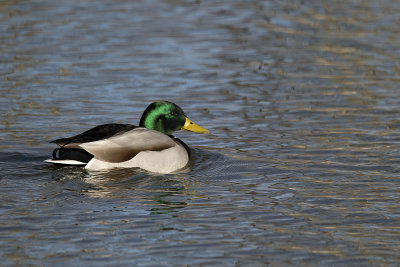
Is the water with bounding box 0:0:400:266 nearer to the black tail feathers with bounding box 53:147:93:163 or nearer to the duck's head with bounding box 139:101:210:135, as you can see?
the black tail feathers with bounding box 53:147:93:163

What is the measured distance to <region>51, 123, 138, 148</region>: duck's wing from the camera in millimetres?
10000

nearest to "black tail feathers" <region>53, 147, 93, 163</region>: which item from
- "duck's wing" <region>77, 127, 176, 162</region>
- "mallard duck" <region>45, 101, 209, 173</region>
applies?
"mallard duck" <region>45, 101, 209, 173</region>

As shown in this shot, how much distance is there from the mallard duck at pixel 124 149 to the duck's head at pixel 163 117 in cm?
1

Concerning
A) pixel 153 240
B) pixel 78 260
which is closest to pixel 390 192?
pixel 153 240

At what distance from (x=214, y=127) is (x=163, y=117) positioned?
150 centimetres

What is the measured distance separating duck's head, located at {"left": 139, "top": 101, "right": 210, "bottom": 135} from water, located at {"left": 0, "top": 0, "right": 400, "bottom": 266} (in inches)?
18.8

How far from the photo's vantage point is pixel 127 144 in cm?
1028

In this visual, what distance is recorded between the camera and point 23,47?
16.9 m

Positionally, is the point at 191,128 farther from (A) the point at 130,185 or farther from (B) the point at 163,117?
(A) the point at 130,185

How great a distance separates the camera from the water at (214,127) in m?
7.55

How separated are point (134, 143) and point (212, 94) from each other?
3944 mm

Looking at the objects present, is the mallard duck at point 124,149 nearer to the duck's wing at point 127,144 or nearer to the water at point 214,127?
the duck's wing at point 127,144

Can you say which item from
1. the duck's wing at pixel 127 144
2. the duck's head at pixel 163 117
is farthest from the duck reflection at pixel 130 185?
the duck's head at pixel 163 117

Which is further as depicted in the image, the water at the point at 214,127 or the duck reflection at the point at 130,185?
the duck reflection at the point at 130,185
